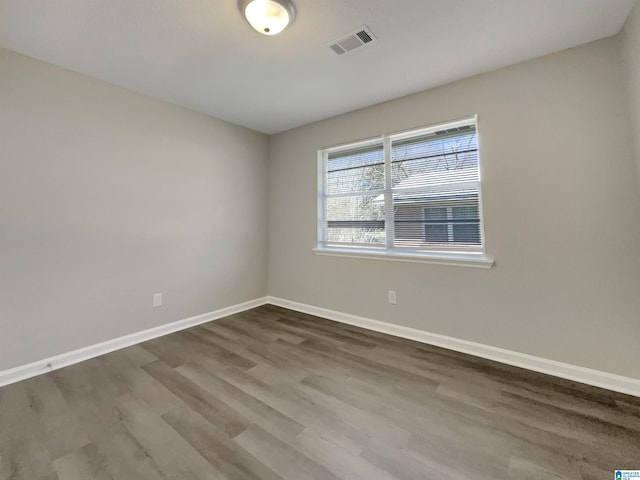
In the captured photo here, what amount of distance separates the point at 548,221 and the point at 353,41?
207 centimetres

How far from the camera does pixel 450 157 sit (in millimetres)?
2602

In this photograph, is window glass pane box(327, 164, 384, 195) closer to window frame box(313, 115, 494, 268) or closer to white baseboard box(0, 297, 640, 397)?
window frame box(313, 115, 494, 268)

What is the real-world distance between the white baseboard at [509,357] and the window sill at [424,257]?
0.72m

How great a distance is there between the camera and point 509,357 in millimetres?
2219

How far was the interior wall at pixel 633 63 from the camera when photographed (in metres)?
1.64

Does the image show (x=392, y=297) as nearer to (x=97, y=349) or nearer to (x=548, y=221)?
(x=548, y=221)

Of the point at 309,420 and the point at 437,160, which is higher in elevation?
the point at 437,160

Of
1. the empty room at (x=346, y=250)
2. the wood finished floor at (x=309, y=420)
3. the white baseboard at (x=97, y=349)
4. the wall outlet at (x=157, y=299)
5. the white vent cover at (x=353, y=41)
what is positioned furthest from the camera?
the wall outlet at (x=157, y=299)

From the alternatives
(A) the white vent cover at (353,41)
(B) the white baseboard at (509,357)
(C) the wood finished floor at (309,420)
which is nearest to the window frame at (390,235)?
(B) the white baseboard at (509,357)

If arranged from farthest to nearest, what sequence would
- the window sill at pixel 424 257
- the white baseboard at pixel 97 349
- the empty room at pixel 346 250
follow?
the window sill at pixel 424 257 → the white baseboard at pixel 97 349 → the empty room at pixel 346 250

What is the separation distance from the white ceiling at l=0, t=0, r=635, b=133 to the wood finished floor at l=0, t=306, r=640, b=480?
2535 mm

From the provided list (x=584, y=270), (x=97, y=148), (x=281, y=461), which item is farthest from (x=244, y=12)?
(x=584, y=270)

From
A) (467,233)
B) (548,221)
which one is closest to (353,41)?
(467,233)

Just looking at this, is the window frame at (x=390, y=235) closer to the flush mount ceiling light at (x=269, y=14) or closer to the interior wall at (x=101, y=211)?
the interior wall at (x=101, y=211)
